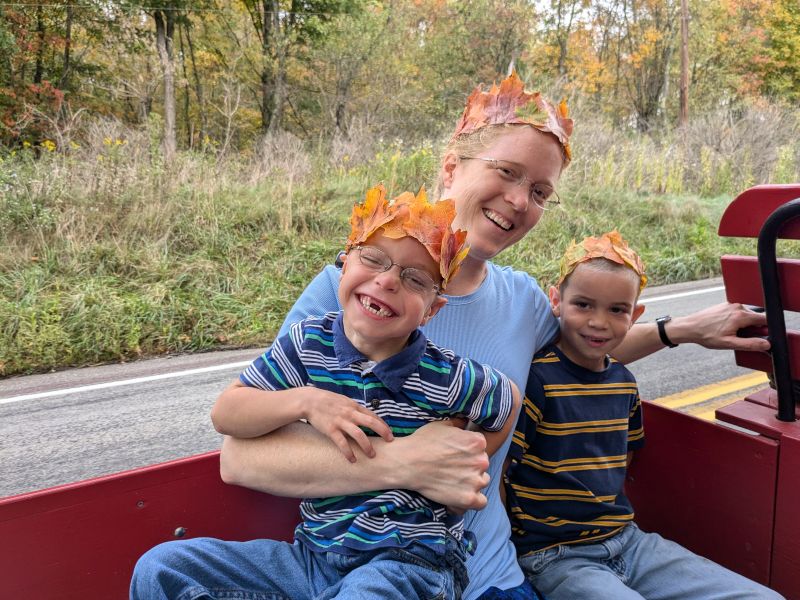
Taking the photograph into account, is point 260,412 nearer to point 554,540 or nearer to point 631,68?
point 554,540

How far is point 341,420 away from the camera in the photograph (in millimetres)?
1472

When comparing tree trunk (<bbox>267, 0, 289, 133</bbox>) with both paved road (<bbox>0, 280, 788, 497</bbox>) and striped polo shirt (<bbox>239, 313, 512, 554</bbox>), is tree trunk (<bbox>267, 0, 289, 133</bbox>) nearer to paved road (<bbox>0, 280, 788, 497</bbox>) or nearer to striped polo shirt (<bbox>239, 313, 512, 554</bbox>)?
paved road (<bbox>0, 280, 788, 497</bbox>)

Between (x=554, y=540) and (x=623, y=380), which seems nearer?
(x=554, y=540)

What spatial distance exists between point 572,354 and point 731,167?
16.8m

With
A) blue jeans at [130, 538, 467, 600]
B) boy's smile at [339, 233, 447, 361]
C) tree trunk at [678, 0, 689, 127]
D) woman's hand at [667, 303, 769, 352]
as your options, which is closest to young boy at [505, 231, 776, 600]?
woman's hand at [667, 303, 769, 352]

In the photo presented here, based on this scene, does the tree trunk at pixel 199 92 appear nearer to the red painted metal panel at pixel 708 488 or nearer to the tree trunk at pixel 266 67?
the tree trunk at pixel 266 67

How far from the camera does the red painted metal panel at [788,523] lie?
1.91 metres

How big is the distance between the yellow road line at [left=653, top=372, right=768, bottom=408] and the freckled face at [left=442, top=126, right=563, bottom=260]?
358cm

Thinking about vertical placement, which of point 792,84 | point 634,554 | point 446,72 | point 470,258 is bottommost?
point 634,554

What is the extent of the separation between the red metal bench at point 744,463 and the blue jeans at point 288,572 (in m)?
1.06

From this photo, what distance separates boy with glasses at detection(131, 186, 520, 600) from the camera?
1482 millimetres

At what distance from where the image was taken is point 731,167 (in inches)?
646

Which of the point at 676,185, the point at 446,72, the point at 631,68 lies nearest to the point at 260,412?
the point at 676,185

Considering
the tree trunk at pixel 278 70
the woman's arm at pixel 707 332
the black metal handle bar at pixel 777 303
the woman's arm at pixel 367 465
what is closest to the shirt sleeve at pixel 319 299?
the woman's arm at pixel 367 465
